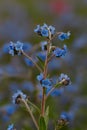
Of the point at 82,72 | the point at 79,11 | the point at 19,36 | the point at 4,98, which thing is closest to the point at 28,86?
the point at 4,98

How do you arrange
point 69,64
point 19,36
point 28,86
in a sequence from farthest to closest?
point 19,36
point 69,64
point 28,86

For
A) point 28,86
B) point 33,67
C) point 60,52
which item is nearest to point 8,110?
point 33,67

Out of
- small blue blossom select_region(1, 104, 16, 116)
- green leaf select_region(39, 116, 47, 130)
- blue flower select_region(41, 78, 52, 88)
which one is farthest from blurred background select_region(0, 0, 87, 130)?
blue flower select_region(41, 78, 52, 88)

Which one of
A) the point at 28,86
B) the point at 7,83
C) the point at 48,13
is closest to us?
the point at 28,86

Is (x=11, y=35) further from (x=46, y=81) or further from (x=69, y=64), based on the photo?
(x=46, y=81)

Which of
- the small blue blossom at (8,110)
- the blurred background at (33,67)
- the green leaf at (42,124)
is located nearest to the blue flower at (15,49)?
the green leaf at (42,124)

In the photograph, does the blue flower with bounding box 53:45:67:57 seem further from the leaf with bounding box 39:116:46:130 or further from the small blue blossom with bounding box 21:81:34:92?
the small blue blossom with bounding box 21:81:34:92

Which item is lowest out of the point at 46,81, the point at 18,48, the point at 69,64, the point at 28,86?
the point at 46,81

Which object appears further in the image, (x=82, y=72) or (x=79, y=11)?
(x=79, y=11)

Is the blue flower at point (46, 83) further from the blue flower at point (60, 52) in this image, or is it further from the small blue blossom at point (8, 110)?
the small blue blossom at point (8, 110)

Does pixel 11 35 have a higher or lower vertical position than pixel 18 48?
higher
